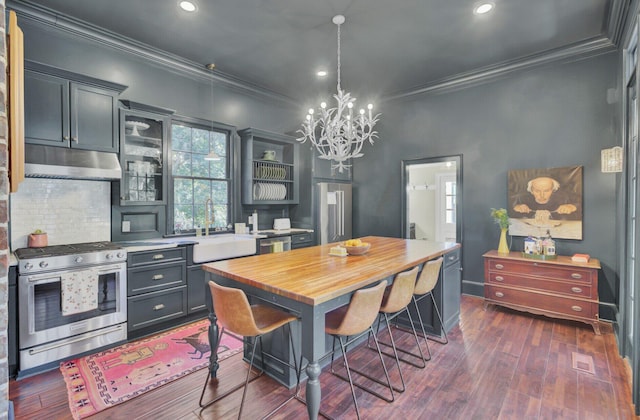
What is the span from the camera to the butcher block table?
171 centimetres

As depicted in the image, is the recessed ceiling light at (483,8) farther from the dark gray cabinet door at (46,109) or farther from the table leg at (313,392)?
the dark gray cabinet door at (46,109)

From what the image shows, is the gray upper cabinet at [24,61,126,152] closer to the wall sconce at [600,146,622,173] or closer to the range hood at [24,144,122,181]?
the range hood at [24,144,122,181]

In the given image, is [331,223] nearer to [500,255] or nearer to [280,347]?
[500,255]

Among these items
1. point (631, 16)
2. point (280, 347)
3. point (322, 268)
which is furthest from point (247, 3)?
point (631, 16)

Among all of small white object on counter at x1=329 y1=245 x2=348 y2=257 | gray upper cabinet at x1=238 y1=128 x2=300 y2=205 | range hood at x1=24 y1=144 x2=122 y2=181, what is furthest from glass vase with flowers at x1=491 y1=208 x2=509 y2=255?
range hood at x1=24 y1=144 x2=122 y2=181

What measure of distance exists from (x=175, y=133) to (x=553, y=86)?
4922 millimetres

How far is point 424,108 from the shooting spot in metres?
5.07

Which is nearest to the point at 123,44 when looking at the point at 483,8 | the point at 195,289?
the point at 195,289

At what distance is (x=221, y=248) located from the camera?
3752 millimetres

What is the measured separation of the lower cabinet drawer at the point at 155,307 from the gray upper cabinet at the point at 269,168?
5.58 ft

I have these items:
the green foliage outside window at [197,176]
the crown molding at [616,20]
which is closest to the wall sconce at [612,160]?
the crown molding at [616,20]

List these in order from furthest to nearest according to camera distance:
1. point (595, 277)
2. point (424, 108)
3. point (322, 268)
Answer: point (424, 108)
point (595, 277)
point (322, 268)

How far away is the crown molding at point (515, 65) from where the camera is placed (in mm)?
3619

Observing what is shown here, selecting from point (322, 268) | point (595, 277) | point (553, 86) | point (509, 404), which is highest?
point (553, 86)
